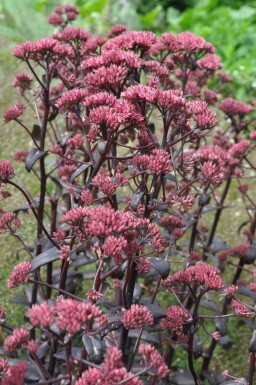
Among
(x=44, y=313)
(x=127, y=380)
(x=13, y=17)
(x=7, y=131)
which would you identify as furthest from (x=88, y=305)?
(x=13, y=17)

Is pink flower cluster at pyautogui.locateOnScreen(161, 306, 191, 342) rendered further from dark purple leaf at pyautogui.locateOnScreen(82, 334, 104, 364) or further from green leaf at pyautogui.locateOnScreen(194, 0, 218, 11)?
green leaf at pyautogui.locateOnScreen(194, 0, 218, 11)

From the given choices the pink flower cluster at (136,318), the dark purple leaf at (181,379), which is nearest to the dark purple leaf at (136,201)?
the pink flower cluster at (136,318)

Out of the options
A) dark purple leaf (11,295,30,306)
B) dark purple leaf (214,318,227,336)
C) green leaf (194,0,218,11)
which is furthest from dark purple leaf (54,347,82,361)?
green leaf (194,0,218,11)

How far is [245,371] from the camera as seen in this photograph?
3426 millimetres

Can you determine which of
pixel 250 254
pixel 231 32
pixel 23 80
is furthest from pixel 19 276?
pixel 231 32

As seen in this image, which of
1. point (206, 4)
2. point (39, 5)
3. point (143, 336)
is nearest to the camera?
point (143, 336)

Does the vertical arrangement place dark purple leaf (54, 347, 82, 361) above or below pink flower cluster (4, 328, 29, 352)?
below

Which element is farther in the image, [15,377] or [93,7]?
[93,7]

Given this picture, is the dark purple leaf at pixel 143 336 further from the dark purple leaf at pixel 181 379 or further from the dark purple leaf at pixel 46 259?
the dark purple leaf at pixel 46 259

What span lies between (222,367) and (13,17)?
6.01 metres

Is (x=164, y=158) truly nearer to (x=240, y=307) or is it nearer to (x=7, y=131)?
(x=240, y=307)

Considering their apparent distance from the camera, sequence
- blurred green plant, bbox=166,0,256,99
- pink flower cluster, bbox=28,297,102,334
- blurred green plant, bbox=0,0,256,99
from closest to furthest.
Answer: pink flower cluster, bbox=28,297,102,334 → blurred green plant, bbox=166,0,256,99 → blurred green plant, bbox=0,0,256,99

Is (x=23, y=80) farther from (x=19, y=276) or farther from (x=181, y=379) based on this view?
(x=181, y=379)

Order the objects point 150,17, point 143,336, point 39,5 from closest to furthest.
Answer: point 143,336 → point 150,17 → point 39,5
